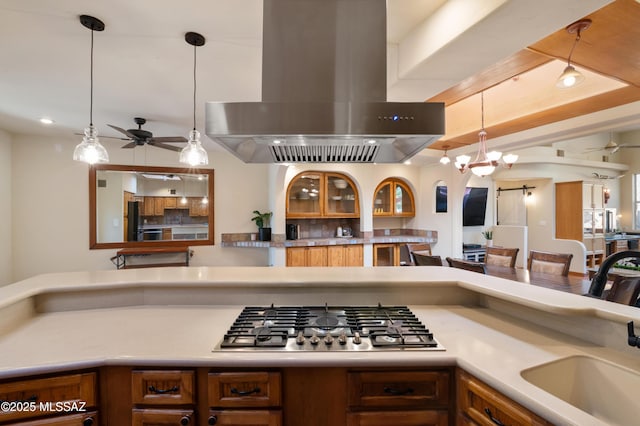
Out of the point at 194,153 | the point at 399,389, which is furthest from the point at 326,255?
the point at 399,389

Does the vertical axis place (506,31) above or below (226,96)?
below

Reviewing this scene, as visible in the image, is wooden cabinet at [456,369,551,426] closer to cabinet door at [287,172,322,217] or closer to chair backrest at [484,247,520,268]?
chair backrest at [484,247,520,268]

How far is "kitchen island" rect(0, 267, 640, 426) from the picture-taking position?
105 cm

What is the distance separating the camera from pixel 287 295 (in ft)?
5.55

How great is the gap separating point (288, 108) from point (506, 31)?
117cm

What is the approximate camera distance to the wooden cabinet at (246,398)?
108 cm

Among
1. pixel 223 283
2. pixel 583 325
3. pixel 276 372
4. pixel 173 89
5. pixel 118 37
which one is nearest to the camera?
pixel 276 372

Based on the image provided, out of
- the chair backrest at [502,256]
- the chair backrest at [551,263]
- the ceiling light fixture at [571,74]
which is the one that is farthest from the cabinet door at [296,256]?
the ceiling light fixture at [571,74]

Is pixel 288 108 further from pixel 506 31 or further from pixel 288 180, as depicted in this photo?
pixel 288 180

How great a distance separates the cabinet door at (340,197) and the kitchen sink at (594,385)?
3871 mm

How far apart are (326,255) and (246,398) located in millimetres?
3454

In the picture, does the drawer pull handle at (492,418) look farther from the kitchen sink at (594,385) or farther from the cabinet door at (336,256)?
the cabinet door at (336,256)

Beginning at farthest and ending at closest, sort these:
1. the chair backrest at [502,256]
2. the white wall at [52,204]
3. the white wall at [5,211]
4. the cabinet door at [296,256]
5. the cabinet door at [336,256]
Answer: the cabinet door at [336,256]
the cabinet door at [296,256]
the white wall at [52,204]
the white wall at [5,211]
the chair backrest at [502,256]

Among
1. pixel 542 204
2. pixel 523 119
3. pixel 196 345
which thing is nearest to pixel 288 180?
pixel 523 119
